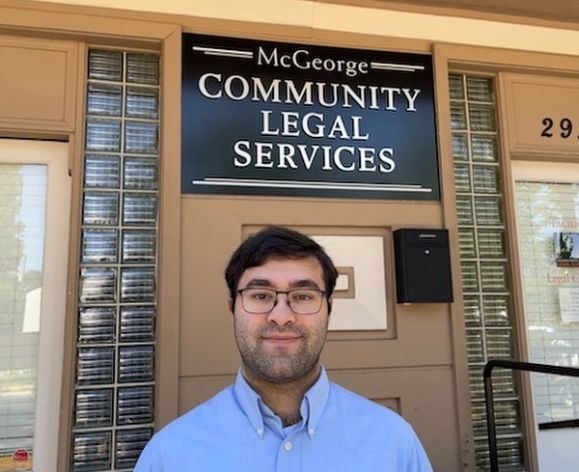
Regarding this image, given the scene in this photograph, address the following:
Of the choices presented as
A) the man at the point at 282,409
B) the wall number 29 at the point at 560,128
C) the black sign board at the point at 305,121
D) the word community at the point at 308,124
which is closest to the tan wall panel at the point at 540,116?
the wall number 29 at the point at 560,128

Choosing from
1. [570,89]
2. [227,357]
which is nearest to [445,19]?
[570,89]

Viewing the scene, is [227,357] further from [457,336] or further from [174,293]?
[457,336]

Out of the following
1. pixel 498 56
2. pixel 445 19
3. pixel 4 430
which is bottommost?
pixel 4 430

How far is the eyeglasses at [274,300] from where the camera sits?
133cm

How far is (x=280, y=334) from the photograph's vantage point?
4.24ft

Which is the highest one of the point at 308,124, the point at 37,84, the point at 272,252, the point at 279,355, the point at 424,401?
the point at 37,84

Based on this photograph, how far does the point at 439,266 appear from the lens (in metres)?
3.02

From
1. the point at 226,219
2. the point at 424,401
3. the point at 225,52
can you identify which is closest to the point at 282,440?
the point at 226,219

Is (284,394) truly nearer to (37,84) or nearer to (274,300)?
(274,300)

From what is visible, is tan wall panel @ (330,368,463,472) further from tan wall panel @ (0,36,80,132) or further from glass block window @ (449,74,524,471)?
tan wall panel @ (0,36,80,132)

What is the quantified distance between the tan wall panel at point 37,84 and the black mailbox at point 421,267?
184 centimetres

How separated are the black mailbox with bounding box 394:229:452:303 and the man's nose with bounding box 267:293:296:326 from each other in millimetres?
1751

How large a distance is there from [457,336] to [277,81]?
1712 millimetres

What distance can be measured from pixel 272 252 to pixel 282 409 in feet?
1.24
